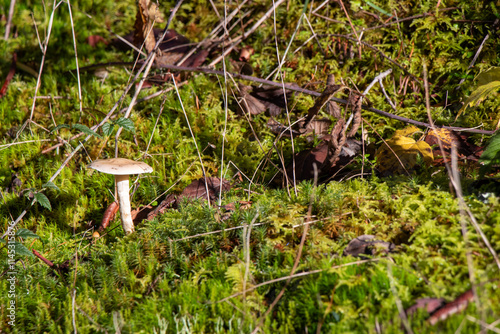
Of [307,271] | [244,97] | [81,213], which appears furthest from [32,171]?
[307,271]

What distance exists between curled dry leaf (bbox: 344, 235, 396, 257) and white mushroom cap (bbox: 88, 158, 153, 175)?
158cm

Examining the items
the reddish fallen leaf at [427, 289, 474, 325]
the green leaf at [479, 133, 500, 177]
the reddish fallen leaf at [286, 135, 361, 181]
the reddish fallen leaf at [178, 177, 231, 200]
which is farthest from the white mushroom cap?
the green leaf at [479, 133, 500, 177]

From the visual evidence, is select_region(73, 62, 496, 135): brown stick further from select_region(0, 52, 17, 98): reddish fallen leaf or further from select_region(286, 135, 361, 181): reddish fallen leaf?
select_region(0, 52, 17, 98): reddish fallen leaf

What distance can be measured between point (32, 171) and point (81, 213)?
793mm

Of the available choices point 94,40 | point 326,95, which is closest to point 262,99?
point 326,95

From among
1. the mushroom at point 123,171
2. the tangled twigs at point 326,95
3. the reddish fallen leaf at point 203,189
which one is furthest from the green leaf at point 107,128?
the tangled twigs at point 326,95

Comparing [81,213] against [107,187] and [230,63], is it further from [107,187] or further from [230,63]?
[230,63]

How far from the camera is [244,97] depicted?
4020 millimetres

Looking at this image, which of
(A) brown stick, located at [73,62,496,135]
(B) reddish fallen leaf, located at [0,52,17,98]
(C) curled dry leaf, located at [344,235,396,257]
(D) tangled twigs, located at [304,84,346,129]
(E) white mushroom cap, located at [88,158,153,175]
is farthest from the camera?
(B) reddish fallen leaf, located at [0,52,17,98]

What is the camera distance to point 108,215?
339 centimetres

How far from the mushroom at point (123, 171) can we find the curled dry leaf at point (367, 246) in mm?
1576

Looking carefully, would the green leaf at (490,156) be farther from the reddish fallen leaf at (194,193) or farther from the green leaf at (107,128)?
the green leaf at (107,128)

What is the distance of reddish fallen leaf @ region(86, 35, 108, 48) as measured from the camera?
16.7 feet

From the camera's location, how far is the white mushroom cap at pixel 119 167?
2.69 m
